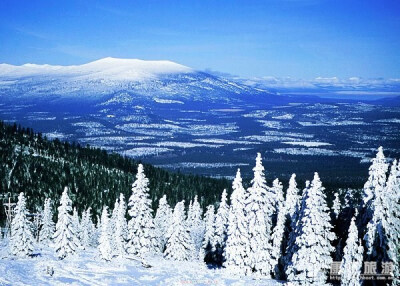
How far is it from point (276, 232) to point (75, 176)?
10842cm

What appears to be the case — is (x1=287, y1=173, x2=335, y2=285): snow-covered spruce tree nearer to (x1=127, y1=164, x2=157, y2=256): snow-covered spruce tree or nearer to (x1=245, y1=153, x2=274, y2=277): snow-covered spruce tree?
(x1=245, y1=153, x2=274, y2=277): snow-covered spruce tree

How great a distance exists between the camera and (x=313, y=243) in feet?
146

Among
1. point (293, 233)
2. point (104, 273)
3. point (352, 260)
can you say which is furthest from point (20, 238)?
point (352, 260)

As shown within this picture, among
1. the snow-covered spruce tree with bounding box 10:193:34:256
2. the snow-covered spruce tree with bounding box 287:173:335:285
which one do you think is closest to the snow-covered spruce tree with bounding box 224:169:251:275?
the snow-covered spruce tree with bounding box 287:173:335:285

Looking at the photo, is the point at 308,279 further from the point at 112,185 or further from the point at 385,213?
the point at 112,185

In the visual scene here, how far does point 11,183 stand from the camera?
128 meters

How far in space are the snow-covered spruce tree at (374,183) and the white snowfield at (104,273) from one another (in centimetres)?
1307

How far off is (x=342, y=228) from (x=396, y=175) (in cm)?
1535

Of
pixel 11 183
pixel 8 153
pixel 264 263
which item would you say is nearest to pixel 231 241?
pixel 264 263

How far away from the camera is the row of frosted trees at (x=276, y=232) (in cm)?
3972

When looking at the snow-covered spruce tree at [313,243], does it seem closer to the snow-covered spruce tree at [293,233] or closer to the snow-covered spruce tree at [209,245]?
the snow-covered spruce tree at [293,233]

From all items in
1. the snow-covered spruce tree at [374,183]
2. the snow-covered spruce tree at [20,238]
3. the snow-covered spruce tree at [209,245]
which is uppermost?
the snow-covered spruce tree at [374,183]

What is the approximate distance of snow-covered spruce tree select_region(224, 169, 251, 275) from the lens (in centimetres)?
5325

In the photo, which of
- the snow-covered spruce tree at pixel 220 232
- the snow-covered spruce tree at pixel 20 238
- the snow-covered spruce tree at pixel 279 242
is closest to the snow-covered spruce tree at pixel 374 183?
the snow-covered spruce tree at pixel 279 242
